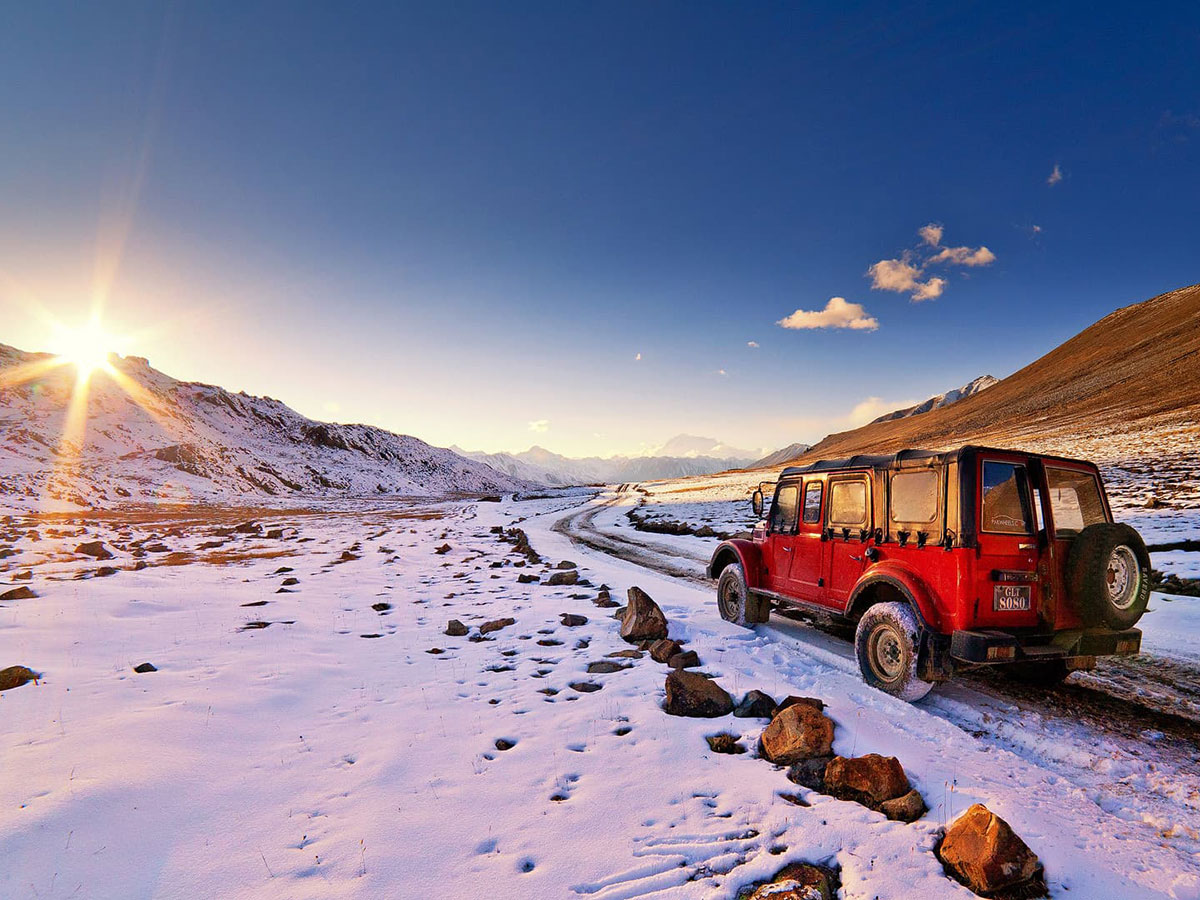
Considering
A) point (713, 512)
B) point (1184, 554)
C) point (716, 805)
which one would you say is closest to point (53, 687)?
point (716, 805)

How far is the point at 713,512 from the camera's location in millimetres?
31062

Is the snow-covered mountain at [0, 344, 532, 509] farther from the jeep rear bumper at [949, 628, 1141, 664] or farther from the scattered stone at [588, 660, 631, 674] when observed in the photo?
the jeep rear bumper at [949, 628, 1141, 664]

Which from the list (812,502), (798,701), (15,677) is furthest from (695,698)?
(15,677)

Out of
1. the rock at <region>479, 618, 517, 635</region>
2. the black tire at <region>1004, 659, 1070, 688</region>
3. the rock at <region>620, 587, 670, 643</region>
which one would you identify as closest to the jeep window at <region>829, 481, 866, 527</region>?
the black tire at <region>1004, 659, 1070, 688</region>

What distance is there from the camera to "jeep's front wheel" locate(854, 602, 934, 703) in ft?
18.2

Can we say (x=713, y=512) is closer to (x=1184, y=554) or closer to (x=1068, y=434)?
(x=1184, y=554)

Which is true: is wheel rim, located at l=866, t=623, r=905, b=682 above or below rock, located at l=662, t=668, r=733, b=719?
above

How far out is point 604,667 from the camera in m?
6.77

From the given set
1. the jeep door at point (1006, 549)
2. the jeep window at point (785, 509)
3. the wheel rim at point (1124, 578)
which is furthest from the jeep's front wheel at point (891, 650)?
the jeep window at point (785, 509)

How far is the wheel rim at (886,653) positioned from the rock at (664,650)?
7.89 feet

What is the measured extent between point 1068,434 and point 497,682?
60.4m

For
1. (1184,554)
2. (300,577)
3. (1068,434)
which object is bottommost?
(300,577)

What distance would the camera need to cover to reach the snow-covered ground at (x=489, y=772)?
310 cm

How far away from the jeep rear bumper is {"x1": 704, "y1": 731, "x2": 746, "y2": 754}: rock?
2.51m
